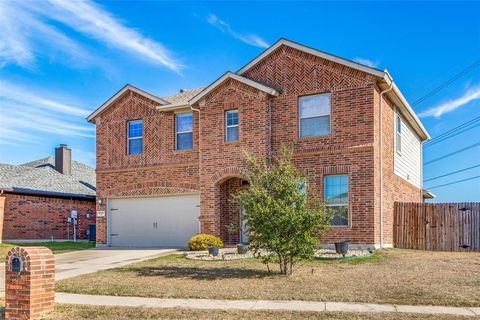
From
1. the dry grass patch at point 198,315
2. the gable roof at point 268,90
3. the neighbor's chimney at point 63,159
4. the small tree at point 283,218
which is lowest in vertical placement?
the dry grass patch at point 198,315

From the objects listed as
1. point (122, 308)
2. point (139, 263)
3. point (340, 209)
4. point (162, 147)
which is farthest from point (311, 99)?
point (122, 308)

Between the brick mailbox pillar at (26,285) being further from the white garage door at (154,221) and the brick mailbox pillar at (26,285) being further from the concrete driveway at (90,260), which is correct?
the white garage door at (154,221)

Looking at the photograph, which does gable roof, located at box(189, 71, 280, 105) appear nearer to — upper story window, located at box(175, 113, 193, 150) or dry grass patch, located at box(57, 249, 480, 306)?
upper story window, located at box(175, 113, 193, 150)

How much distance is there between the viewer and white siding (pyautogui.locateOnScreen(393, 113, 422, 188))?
21570 millimetres

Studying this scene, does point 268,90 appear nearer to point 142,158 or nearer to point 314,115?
point 314,115

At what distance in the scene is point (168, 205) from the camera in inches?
854

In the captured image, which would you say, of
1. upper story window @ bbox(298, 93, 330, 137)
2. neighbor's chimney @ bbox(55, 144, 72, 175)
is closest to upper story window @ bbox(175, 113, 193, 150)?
upper story window @ bbox(298, 93, 330, 137)

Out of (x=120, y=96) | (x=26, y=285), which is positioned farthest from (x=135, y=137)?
(x=26, y=285)

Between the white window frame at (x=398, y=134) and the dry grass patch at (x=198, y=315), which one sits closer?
the dry grass patch at (x=198, y=315)

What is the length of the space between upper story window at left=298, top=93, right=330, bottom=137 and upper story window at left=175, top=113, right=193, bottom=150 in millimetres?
5070

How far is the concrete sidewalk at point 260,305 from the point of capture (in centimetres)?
866

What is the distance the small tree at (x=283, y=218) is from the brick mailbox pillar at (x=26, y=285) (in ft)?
17.6

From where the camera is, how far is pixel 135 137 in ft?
74.3

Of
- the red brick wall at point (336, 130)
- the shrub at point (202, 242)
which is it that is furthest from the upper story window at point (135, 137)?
the red brick wall at point (336, 130)
